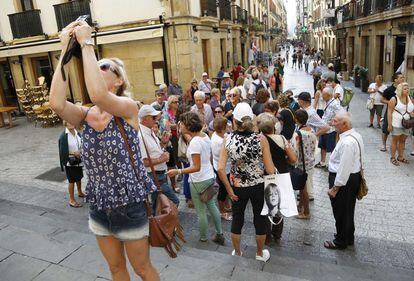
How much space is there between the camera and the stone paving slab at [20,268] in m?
2.98

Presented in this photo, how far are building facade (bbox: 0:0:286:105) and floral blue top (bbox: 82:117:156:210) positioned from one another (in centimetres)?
1024

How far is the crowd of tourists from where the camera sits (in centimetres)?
192

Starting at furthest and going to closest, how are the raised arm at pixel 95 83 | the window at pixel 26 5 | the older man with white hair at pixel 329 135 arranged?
the window at pixel 26 5 → the older man with white hair at pixel 329 135 → the raised arm at pixel 95 83

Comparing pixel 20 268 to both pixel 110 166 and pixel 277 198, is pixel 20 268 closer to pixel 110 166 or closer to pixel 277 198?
pixel 110 166

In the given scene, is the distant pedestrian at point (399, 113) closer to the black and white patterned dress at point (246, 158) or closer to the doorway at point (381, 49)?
the black and white patterned dress at point (246, 158)

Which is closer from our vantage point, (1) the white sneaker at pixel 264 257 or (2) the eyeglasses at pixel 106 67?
(2) the eyeglasses at pixel 106 67

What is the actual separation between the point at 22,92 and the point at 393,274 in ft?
50.5

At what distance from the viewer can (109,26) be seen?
1365 cm

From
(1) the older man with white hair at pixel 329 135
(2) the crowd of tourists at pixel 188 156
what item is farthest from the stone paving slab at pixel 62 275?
(1) the older man with white hair at pixel 329 135

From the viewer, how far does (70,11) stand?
565 inches

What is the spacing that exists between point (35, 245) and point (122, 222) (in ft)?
6.68

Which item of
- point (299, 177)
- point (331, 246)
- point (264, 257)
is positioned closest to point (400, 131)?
point (299, 177)

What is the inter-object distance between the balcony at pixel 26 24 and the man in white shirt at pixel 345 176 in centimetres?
1524

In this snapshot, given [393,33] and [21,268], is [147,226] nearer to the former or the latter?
[21,268]
